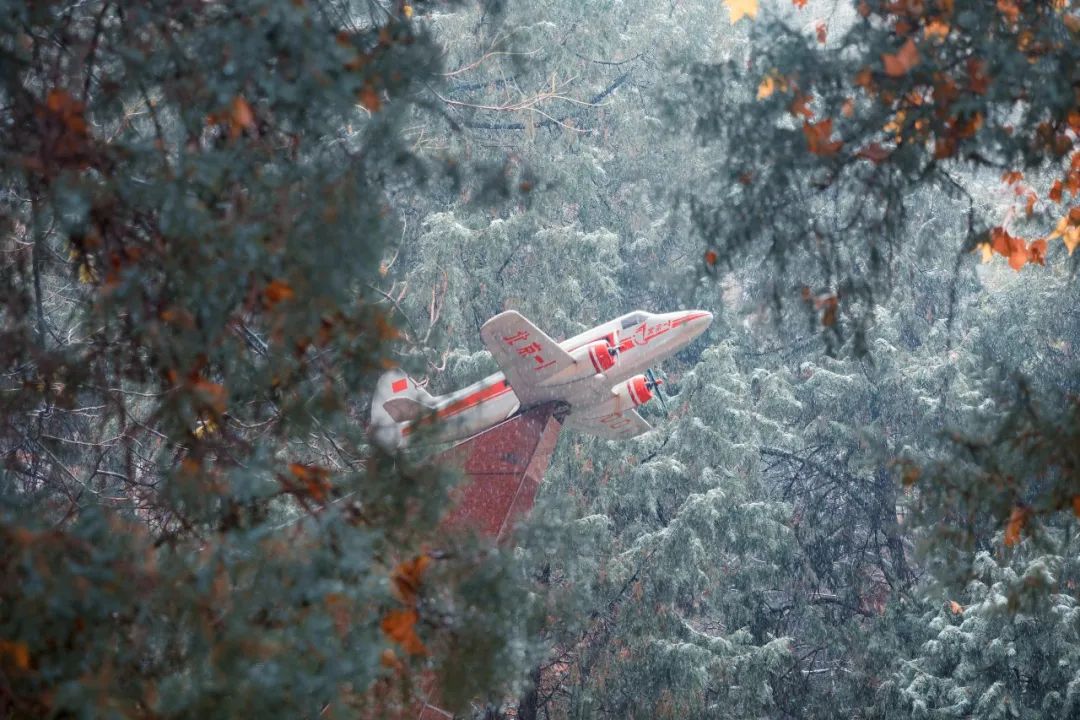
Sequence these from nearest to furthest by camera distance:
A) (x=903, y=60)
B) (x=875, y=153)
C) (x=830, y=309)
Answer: (x=903, y=60) → (x=875, y=153) → (x=830, y=309)

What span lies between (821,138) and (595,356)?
616cm

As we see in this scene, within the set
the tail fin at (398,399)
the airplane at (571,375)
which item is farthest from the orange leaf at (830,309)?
the tail fin at (398,399)

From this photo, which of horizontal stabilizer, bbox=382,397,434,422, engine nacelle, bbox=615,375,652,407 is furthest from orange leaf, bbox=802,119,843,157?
engine nacelle, bbox=615,375,652,407

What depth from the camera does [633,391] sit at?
11.6 meters

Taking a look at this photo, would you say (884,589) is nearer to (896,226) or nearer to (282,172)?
(896,226)

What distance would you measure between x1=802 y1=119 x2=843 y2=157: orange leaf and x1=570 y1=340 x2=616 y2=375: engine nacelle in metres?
6.11

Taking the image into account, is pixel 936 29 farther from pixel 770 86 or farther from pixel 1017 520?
pixel 1017 520

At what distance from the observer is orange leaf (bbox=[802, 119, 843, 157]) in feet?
14.8

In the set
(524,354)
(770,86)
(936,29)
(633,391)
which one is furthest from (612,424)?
(936,29)

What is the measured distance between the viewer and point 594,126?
2017cm

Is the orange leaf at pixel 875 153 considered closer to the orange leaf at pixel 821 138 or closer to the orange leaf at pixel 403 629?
the orange leaf at pixel 821 138

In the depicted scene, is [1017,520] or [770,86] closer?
[770,86]

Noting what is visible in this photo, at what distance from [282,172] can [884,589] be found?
601 inches

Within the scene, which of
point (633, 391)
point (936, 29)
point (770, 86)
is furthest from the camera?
point (633, 391)
